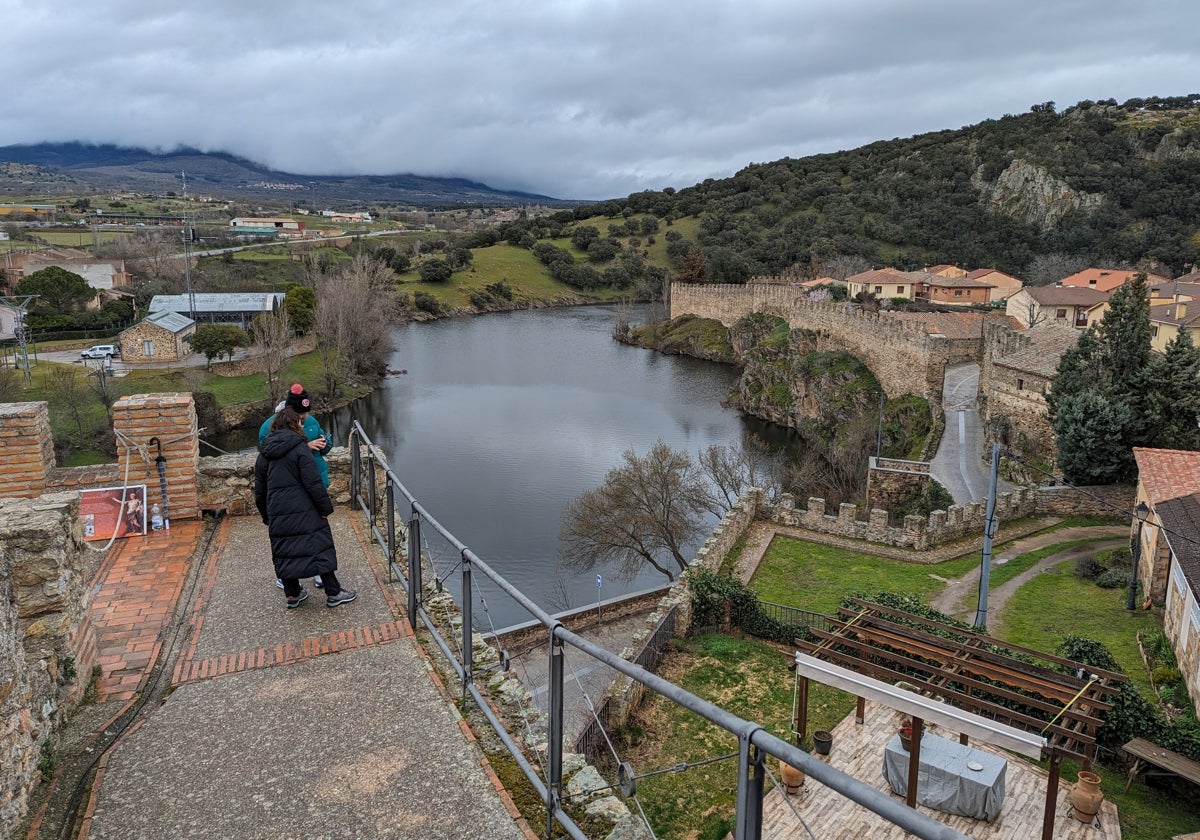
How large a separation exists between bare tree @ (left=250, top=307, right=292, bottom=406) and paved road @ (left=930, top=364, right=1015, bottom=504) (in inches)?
1112

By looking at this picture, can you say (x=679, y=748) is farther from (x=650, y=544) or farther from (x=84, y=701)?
(x=650, y=544)

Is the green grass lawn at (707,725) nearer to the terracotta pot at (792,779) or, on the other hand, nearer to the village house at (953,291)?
the terracotta pot at (792,779)

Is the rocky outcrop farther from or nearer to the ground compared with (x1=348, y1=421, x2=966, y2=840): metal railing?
farther from the ground

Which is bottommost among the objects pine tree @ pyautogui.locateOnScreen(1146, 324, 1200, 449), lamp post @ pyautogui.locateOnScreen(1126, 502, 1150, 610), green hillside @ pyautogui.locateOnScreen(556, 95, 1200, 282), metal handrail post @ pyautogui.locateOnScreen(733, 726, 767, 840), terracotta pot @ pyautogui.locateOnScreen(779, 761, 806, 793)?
terracotta pot @ pyautogui.locateOnScreen(779, 761, 806, 793)

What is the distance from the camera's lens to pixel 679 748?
11.5 meters

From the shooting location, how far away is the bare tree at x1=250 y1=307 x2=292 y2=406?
118ft

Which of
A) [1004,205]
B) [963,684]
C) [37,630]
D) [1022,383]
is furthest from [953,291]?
[37,630]

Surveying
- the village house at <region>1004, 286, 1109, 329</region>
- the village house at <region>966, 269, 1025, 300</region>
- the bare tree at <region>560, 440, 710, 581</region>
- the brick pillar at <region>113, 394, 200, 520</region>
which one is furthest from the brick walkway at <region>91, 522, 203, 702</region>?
the village house at <region>966, 269, 1025, 300</region>

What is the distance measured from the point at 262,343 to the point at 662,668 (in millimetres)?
31766

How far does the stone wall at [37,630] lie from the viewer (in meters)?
3.49

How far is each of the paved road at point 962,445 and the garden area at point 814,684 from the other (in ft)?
11.0

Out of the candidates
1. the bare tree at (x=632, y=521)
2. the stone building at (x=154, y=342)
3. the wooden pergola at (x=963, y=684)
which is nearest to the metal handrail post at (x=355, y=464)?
the wooden pergola at (x=963, y=684)

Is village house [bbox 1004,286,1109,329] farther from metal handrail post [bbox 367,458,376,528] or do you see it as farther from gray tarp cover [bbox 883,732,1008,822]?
metal handrail post [bbox 367,458,376,528]

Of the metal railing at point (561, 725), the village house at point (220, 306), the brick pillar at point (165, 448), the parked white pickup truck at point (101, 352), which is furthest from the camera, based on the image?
the village house at point (220, 306)
